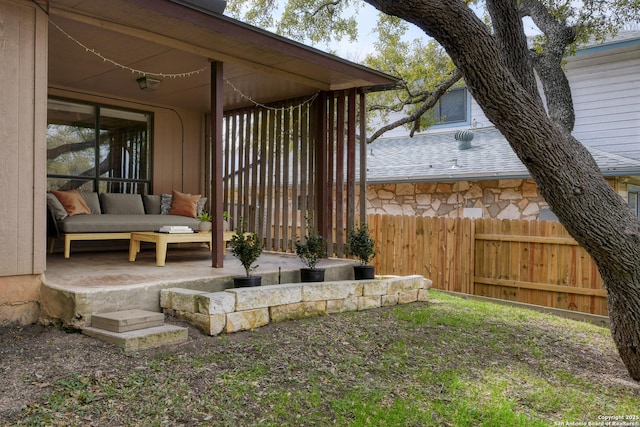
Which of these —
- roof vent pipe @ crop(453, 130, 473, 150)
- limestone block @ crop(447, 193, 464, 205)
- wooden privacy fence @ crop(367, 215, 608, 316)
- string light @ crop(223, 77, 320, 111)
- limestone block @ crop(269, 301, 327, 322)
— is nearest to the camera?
limestone block @ crop(269, 301, 327, 322)

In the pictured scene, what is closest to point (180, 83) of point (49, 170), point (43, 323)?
point (49, 170)

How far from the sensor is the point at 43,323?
4.31 meters

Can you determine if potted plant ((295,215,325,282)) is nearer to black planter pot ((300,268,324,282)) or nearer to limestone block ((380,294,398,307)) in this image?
black planter pot ((300,268,324,282))

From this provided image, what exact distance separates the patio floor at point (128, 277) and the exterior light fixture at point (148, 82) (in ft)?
7.30

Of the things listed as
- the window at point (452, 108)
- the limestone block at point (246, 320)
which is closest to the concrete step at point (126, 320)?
the limestone block at point (246, 320)

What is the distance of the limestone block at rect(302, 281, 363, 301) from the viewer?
503 centimetres

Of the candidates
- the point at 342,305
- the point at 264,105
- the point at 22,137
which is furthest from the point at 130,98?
the point at 342,305

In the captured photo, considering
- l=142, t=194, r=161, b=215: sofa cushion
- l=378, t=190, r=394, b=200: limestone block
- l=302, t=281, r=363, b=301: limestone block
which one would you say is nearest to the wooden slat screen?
l=142, t=194, r=161, b=215: sofa cushion

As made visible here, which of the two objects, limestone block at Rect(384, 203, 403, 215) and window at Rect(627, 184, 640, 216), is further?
limestone block at Rect(384, 203, 403, 215)

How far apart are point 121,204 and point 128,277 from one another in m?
3.09

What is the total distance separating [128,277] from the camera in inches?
190

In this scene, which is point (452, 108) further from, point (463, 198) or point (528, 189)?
point (528, 189)

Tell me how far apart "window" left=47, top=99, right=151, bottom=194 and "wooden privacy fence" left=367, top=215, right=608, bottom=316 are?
3.95 m

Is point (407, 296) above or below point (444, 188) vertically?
below
